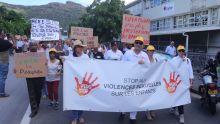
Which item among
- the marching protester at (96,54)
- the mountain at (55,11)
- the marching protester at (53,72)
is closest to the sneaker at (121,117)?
the marching protester at (53,72)

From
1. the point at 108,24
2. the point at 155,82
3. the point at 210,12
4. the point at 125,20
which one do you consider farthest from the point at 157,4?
the point at 155,82

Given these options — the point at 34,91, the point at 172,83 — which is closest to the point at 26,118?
the point at 34,91

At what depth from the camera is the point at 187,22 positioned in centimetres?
3456

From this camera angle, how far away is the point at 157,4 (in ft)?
141

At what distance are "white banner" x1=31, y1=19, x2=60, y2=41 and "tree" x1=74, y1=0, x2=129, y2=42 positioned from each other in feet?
79.1

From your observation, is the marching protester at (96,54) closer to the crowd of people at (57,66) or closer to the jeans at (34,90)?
the crowd of people at (57,66)

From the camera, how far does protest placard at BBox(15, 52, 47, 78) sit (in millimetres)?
8289

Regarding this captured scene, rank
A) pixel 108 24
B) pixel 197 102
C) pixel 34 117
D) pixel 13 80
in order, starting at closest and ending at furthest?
pixel 34 117
pixel 197 102
pixel 13 80
pixel 108 24

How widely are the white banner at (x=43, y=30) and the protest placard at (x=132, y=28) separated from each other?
10.9 ft

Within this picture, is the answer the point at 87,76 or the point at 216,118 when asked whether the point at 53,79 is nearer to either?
the point at 87,76

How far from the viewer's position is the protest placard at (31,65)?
8.29m

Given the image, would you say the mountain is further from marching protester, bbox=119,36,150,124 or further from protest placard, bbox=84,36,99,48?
marching protester, bbox=119,36,150,124

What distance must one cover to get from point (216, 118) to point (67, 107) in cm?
348

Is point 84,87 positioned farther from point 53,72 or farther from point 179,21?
point 179,21
